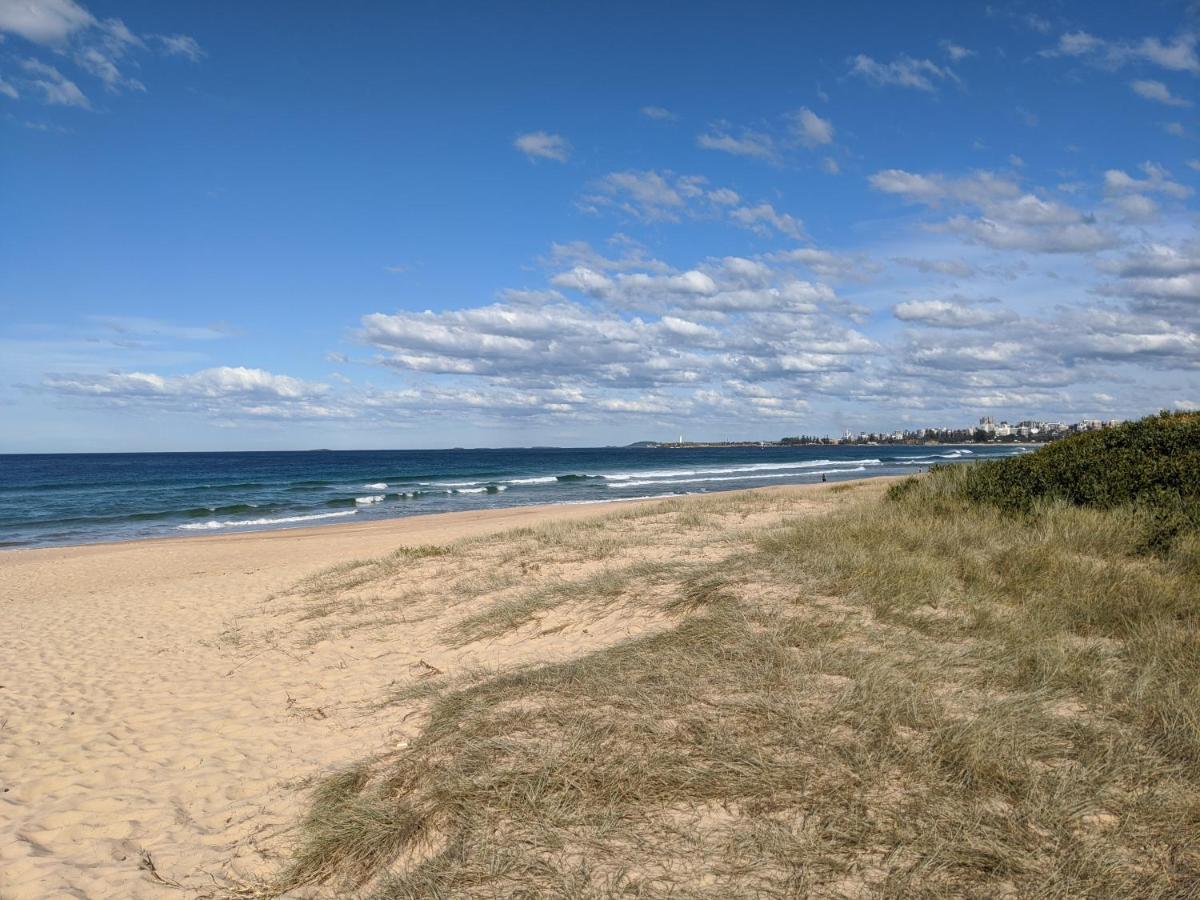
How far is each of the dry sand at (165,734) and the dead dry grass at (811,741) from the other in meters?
0.48

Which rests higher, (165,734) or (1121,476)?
(1121,476)

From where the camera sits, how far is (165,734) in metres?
6.81

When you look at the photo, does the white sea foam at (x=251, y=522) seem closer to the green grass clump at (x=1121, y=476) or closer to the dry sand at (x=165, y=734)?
the dry sand at (x=165, y=734)

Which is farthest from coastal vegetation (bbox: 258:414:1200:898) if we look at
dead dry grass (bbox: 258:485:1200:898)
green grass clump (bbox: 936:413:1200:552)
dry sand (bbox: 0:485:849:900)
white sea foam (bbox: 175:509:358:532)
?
white sea foam (bbox: 175:509:358:532)

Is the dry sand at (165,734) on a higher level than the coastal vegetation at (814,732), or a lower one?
lower

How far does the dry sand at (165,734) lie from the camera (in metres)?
4.66

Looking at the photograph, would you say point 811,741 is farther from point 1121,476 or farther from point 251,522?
point 251,522

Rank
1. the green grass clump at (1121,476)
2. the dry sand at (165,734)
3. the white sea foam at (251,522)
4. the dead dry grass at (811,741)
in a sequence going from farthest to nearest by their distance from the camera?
1. the white sea foam at (251,522)
2. the green grass clump at (1121,476)
3. the dry sand at (165,734)
4. the dead dry grass at (811,741)

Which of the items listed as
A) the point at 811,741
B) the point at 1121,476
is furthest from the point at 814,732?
the point at 1121,476

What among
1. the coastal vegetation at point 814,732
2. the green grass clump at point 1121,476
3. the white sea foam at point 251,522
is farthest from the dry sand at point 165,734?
the white sea foam at point 251,522

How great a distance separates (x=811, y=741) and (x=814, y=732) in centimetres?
10

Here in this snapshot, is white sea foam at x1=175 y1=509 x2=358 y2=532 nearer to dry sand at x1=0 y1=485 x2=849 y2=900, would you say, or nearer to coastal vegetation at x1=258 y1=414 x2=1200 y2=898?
dry sand at x1=0 y1=485 x2=849 y2=900

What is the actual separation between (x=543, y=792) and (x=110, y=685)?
22.0ft

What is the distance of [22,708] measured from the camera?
7.80 metres
